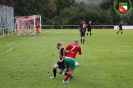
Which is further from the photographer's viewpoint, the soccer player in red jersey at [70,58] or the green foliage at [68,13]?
the green foliage at [68,13]

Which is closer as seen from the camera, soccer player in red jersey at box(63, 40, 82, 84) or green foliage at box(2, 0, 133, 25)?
soccer player in red jersey at box(63, 40, 82, 84)

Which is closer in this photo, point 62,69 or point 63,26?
point 62,69

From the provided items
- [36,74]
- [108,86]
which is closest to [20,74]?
[36,74]

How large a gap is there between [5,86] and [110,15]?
7414 centimetres

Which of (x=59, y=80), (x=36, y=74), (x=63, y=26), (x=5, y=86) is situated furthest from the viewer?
(x=63, y=26)

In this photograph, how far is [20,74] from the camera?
12.6 m

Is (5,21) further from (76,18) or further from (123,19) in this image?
(123,19)

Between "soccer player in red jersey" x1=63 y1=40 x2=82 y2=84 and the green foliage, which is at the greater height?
the green foliage

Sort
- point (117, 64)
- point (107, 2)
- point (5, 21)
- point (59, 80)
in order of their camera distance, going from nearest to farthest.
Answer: point (59, 80), point (117, 64), point (5, 21), point (107, 2)

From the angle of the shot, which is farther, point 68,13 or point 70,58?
point 68,13

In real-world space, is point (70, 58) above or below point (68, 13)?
below

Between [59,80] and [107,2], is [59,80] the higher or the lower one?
the lower one

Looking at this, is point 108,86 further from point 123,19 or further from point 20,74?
point 123,19

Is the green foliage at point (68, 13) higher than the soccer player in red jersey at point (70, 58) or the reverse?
higher
